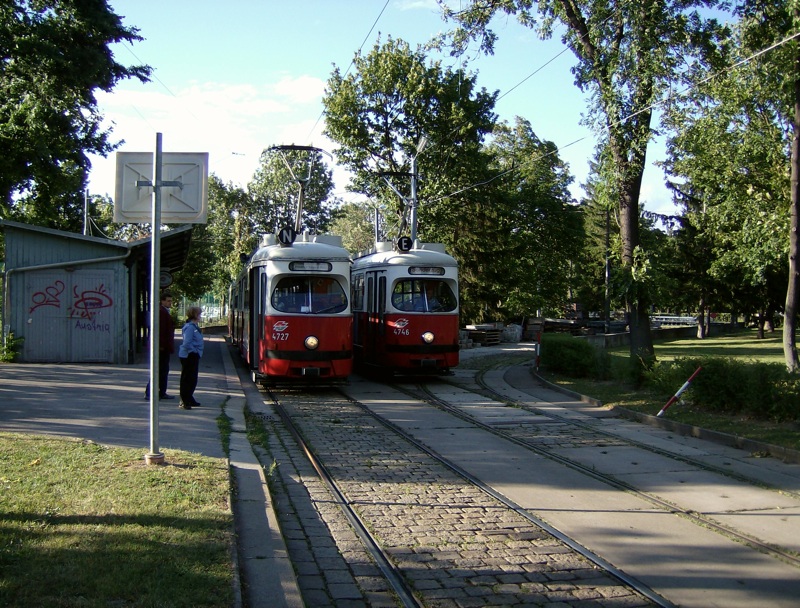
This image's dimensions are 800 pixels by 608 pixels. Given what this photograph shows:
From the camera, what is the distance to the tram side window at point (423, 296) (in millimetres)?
18922

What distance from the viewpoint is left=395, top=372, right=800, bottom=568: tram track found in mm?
6582

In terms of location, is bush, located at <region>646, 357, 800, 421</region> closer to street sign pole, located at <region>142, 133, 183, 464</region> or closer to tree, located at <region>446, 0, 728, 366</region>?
tree, located at <region>446, 0, 728, 366</region>

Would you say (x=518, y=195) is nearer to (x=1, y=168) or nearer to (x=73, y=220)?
(x=73, y=220)

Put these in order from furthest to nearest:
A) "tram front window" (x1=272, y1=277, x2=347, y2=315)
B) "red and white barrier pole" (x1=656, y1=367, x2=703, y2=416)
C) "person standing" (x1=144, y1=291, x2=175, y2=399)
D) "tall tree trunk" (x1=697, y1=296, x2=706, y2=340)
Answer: "tall tree trunk" (x1=697, y1=296, x2=706, y2=340)
"tram front window" (x1=272, y1=277, x2=347, y2=315)
"person standing" (x1=144, y1=291, x2=175, y2=399)
"red and white barrier pole" (x1=656, y1=367, x2=703, y2=416)

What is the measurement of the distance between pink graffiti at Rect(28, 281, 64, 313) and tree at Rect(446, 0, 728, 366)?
12815 millimetres

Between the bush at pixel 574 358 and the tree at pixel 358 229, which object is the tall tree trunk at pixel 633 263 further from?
the tree at pixel 358 229

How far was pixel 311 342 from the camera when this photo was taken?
54.0 ft


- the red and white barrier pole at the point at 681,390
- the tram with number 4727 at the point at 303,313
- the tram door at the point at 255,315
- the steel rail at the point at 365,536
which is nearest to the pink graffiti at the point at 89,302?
the tram door at the point at 255,315

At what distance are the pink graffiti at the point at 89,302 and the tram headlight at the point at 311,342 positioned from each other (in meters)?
7.48

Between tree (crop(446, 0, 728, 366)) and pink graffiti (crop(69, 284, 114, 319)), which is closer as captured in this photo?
tree (crop(446, 0, 728, 366))

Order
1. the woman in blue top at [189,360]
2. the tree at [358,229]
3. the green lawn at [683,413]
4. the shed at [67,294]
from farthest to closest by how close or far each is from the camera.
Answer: the tree at [358,229]
the shed at [67,294]
the woman in blue top at [189,360]
the green lawn at [683,413]

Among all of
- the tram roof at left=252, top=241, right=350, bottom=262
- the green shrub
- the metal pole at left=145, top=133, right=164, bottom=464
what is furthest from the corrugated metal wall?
the metal pole at left=145, top=133, right=164, bottom=464

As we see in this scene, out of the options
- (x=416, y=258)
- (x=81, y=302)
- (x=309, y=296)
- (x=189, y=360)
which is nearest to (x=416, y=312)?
(x=416, y=258)

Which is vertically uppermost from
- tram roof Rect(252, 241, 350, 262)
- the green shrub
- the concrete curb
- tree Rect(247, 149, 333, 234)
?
tree Rect(247, 149, 333, 234)
